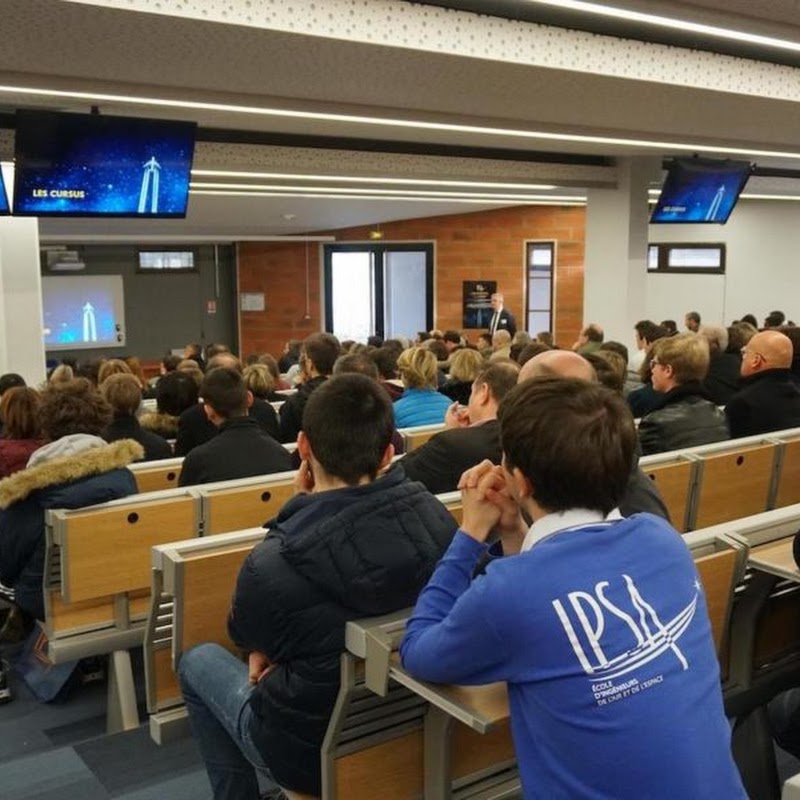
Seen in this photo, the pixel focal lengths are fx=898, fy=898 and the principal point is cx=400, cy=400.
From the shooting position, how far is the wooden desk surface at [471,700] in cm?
146

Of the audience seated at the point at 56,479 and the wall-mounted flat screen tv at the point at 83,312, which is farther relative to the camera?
the wall-mounted flat screen tv at the point at 83,312

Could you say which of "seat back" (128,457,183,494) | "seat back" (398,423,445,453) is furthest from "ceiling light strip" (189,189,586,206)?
"seat back" (128,457,183,494)

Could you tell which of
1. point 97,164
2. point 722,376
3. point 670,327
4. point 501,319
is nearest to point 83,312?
point 501,319

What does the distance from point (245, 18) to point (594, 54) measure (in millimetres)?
1671

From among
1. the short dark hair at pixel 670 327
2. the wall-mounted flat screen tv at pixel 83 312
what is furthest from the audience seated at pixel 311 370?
the wall-mounted flat screen tv at pixel 83 312

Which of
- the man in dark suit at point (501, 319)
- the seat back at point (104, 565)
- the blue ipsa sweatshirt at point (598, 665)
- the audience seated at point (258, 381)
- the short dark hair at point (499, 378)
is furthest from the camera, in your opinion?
the man in dark suit at point (501, 319)

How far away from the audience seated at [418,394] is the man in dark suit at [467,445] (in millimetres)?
1575

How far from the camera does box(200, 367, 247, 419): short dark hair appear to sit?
3.57m

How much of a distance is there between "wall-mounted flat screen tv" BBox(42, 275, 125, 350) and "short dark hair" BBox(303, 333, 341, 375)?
12.1 metres

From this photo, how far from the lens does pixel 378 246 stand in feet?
50.0

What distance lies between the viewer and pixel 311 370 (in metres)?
5.20

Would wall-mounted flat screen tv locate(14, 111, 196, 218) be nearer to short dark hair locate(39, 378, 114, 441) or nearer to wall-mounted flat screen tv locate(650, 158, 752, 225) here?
short dark hair locate(39, 378, 114, 441)

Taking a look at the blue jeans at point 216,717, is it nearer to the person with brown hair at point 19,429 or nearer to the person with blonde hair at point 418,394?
the person with brown hair at point 19,429

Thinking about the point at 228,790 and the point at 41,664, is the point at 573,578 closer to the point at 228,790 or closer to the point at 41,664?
the point at 228,790
